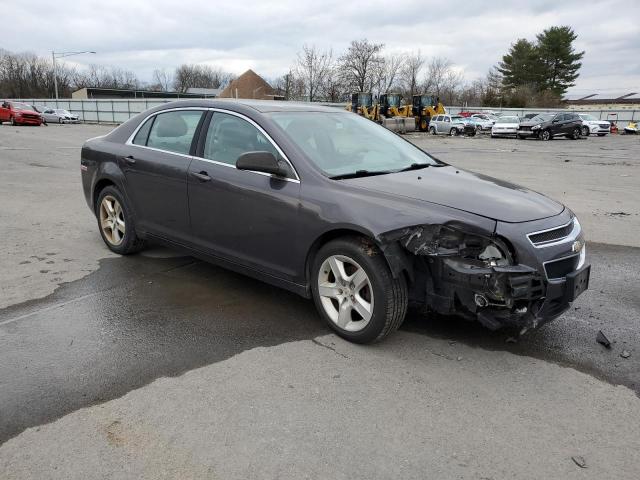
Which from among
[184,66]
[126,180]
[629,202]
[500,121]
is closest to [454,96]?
[500,121]

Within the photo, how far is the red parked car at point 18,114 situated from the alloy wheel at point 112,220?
108 ft

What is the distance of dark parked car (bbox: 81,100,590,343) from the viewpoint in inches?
129

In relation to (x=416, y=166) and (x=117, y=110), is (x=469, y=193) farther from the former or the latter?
(x=117, y=110)

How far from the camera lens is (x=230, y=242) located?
4.33 meters

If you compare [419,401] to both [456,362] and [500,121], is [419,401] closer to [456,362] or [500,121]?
[456,362]

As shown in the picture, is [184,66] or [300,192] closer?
[300,192]

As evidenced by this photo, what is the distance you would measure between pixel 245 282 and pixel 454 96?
82367mm

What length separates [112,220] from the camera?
5.73m

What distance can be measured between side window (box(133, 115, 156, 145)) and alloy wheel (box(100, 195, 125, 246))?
2.27ft

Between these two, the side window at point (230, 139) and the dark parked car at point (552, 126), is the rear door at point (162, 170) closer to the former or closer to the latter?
the side window at point (230, 139)

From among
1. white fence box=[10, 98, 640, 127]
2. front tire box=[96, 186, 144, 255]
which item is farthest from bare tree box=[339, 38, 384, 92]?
front tire box=[96, 186, 144, 255]

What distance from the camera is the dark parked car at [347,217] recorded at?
328 cm

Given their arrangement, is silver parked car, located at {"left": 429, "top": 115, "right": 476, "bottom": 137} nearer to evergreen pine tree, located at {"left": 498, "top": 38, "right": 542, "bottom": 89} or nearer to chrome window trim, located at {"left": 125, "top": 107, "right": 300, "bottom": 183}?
chrome window trim, located at {"left": 125, "top": 107, "right": 300, "bottom": 183}

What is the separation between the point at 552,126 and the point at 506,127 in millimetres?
2861
